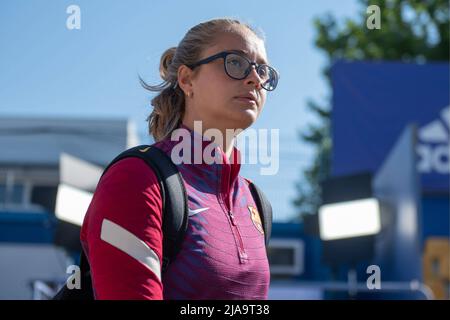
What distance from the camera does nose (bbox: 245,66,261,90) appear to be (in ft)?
6.49

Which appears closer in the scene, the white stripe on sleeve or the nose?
the white stripe on sleeve

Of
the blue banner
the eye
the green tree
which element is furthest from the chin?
the green tree

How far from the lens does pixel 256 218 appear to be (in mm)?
2074

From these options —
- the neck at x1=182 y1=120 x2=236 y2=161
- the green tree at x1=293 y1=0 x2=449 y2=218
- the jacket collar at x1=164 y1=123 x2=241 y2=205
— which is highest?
the green tree at x1=293 y1=0 x2=449 y2=218

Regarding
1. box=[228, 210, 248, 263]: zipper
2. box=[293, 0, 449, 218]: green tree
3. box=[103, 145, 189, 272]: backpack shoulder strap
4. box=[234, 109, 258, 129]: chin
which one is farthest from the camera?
box=[293, 0, 449, 218]: green tree

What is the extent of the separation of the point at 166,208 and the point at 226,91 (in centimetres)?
38

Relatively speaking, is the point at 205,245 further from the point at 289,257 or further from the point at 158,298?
the point at 289,257

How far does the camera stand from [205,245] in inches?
70.5

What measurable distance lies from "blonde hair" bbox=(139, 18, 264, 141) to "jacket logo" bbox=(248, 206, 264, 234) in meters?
0.29

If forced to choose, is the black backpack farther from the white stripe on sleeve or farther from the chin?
the chin

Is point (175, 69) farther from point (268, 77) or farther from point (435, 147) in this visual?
point (435, 147)

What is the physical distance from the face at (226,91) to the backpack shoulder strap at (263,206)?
0.79 feet
